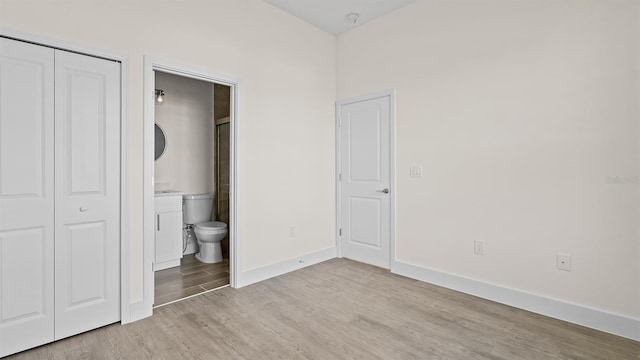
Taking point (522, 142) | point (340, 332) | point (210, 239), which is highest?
point (522, 142)

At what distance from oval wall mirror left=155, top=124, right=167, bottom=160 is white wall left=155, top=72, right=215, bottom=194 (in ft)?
0.14

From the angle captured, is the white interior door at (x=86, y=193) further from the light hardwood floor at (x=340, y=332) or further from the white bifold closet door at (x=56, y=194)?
the light hardwood floor at (x=340, y=332)

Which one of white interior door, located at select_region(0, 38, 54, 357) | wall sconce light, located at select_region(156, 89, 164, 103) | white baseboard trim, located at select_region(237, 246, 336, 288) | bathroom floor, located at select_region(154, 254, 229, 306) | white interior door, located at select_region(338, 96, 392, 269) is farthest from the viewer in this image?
wall sconce light, located at select_region(156, 89, 164, 103)

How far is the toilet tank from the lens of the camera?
156 inches

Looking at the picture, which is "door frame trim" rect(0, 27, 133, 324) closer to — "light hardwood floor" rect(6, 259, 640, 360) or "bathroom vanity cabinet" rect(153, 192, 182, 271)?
"light hardwood floor" rect(6, 259, 640, 360)

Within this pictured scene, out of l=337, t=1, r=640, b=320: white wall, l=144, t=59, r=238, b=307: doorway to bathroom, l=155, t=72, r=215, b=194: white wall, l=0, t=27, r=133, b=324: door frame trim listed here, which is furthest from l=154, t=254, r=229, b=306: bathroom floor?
l=337, t=1, r=640, b=320: white wall

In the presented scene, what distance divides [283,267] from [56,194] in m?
2.09

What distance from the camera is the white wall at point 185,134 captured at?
13.0 ft

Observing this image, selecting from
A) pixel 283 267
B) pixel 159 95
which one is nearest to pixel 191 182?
pixel 159 95

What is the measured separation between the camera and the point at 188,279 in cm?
319

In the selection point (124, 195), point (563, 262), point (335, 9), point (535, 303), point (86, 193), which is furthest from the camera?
point (335, 9)

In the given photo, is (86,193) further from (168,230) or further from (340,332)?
(340,332)

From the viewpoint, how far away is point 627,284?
2133mm

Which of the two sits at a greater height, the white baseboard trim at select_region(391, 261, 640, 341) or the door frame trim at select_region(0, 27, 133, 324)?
the door frame trim at select_region(0, 27, 133, 324)
